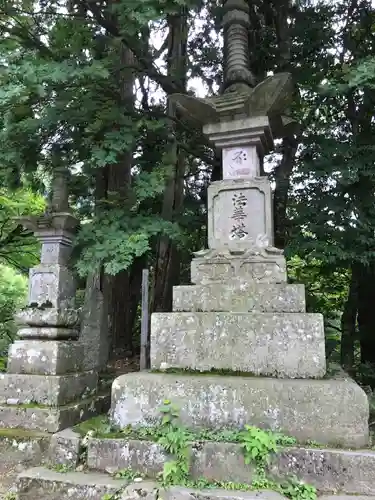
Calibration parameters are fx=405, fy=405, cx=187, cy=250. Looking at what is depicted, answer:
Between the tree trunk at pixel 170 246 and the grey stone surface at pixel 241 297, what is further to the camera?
the tree trunk at pixel 170 246

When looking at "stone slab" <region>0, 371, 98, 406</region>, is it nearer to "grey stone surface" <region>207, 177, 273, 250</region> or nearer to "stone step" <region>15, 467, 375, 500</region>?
"stone step" <region>15, 467, 375, 500</region>

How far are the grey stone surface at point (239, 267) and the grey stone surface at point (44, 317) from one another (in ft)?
5.42

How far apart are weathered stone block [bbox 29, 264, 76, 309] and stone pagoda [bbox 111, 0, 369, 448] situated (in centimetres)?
152

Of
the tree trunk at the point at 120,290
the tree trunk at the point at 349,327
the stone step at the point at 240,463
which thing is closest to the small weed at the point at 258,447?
the stone step at the point at 240,463

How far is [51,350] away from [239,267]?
2071 millimetres

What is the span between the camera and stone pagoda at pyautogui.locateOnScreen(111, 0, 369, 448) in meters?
2.69

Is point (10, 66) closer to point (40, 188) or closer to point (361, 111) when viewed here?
point (40, 188)

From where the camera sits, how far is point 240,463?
2498mm

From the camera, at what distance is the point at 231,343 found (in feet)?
10.0

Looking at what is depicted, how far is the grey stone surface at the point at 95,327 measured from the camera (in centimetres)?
502

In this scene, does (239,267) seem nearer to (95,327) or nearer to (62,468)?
(62,468)

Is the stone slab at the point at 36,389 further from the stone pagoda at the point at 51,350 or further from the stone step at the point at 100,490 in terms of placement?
the stone step at the point at 100,490

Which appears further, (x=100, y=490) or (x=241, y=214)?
(x=241, y=214)

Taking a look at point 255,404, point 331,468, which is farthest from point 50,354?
point 331,468
